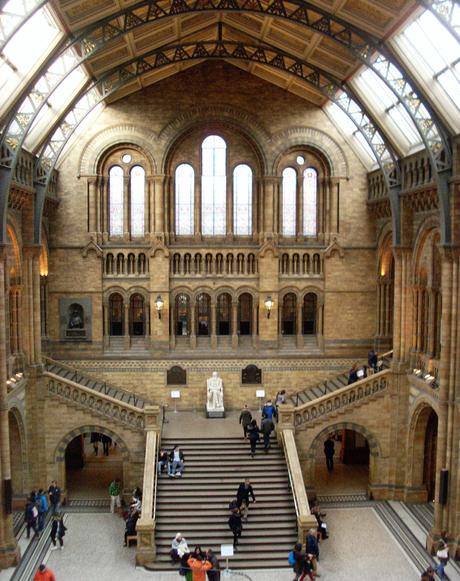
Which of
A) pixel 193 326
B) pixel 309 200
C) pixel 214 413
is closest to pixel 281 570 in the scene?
pixel 214 413

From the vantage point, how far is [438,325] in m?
25.1

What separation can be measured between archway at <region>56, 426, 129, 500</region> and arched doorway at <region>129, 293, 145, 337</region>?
5.25 metres

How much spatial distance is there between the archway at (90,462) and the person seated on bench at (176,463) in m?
2.55

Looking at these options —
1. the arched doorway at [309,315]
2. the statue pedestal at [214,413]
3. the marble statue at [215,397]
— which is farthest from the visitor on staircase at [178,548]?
the arched doorway at [309,315]

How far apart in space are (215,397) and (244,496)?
7.87 metres

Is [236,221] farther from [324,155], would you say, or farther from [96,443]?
[96,443]

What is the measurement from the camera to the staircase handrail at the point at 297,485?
22.0 m

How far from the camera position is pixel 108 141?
100 feet

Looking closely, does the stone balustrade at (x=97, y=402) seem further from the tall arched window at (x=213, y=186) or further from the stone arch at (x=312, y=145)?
the stone arch at (x=312, y=145)

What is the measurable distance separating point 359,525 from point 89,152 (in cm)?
2035

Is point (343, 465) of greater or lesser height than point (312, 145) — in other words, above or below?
below

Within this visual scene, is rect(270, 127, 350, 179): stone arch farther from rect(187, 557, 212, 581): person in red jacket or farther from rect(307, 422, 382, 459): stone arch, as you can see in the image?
rect(187, 557, 212, 581): person in red jacket

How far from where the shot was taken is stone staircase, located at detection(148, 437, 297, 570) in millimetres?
21906

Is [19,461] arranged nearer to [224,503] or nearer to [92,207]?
[224,503]
